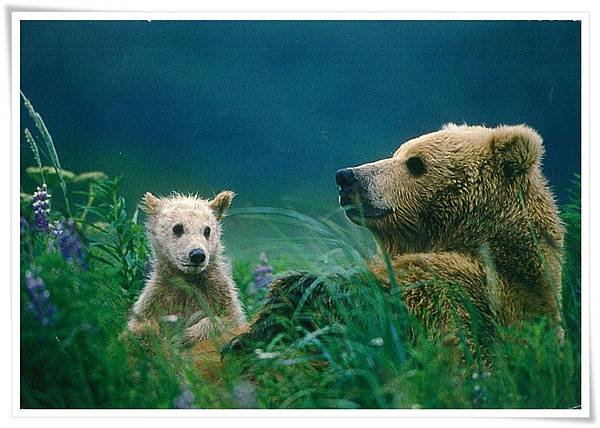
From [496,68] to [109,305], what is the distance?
2.14 m

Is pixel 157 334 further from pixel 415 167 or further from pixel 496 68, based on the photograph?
pixel 496 68

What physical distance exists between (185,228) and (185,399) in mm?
789

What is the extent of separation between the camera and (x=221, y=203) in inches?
154

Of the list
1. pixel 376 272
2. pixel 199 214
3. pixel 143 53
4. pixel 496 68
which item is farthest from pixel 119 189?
pixel 496 68

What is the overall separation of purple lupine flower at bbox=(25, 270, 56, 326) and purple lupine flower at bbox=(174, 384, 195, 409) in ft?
2.14

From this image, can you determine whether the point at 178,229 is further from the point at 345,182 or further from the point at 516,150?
the point at 516,150

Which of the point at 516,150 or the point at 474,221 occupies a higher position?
the point at 516,150

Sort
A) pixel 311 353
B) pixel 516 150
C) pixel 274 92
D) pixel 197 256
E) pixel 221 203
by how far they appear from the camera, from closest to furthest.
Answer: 1. pixel 311 353
2. pixel 516 150
3. pixel 197 256
4. pixel 221 203
5. pixel 274 92

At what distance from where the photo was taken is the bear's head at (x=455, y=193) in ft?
11.7

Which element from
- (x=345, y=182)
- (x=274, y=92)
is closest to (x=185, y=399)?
(x=345, y=182)

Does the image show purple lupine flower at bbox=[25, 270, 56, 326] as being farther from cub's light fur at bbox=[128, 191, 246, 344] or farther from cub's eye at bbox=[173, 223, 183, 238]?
cub's eye at bbox=[173, 223, 183, 238]

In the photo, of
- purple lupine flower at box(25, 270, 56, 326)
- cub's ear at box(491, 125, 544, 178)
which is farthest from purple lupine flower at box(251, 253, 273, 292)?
cub's ear at box(491, 125, 544, 178)

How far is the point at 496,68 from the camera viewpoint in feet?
13.1

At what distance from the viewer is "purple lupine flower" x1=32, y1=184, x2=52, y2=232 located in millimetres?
3943
